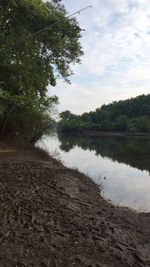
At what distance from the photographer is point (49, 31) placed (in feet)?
66.1

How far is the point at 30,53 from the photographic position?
2058 centimetres

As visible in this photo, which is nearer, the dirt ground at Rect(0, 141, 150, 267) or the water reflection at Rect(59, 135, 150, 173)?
the dirt ground at Rect(0, 141, 150, 267)

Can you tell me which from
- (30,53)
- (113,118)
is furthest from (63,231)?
(113,118)

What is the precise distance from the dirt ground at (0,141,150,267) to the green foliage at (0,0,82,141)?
659cm

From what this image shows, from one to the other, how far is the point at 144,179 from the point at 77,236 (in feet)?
56.2

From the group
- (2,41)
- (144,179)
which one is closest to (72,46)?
(2,41)

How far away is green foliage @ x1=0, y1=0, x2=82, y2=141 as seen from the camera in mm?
17109

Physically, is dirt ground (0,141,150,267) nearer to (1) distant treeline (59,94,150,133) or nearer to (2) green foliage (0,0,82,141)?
(2) green foliage (0,0,82,141)

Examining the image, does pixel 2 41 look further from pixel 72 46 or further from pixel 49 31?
pixel 72 46

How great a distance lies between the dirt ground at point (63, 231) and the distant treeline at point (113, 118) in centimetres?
12266

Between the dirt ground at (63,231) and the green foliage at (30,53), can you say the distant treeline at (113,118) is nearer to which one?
the green foliage at (30,53)

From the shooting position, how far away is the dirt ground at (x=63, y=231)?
20.2 ft

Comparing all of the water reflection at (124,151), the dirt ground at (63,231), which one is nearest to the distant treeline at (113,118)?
the water reflection at (124,151)

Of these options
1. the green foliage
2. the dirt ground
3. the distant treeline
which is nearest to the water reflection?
the green foliage
